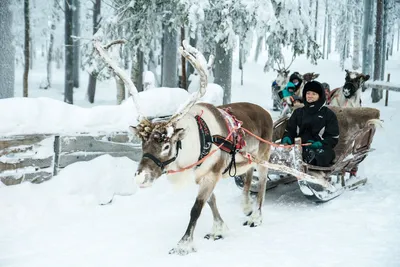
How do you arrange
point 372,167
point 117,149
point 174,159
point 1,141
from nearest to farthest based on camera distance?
point 174,159
point 1,141
point 117,149
point 372,167

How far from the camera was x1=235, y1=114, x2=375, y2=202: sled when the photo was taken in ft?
21.9

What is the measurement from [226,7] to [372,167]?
17.1ft

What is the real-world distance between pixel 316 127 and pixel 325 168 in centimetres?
69

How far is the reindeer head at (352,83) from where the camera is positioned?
1112 centimetres

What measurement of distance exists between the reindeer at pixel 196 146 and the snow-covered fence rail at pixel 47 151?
2172 mm

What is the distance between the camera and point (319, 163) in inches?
270

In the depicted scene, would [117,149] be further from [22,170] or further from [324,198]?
[324,198]

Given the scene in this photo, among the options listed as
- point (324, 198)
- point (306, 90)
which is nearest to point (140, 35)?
point (306, 90)

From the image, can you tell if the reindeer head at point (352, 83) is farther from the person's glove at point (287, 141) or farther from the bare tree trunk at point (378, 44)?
the bare tree trunk at point (378, 44)

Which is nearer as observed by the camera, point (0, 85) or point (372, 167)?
point (372, 167)

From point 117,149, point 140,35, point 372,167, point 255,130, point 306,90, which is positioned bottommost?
point 372,167

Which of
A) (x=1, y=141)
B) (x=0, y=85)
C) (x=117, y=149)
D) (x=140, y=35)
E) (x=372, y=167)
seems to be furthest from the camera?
(x=140, y=35)

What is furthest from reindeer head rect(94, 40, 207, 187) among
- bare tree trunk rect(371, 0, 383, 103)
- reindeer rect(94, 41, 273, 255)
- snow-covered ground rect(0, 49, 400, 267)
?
bare tree trunk rect(371, 0, 383, 103)

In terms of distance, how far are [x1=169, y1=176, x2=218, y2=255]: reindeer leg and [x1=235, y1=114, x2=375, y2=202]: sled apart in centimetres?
192
